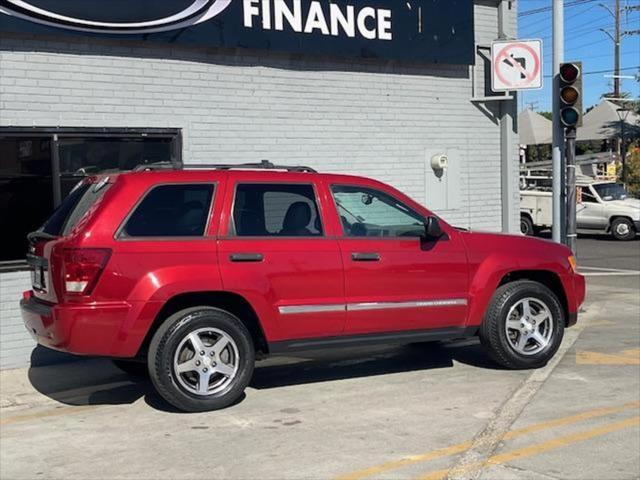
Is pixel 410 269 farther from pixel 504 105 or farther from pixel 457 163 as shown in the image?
pixel 504 105

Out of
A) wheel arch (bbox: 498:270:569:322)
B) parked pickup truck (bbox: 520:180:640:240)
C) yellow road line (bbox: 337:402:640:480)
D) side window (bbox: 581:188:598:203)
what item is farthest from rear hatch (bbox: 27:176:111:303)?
side window (bbox: 581:188:598:203)

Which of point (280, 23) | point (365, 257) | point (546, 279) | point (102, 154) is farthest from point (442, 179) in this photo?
point (102, 154)

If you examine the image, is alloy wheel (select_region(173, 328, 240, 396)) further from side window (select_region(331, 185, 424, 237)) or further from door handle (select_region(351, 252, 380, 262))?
side window (select_region(331, 185, 424, 237))

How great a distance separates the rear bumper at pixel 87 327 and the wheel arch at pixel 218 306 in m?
0.28

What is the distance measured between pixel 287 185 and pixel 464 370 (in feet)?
8.23

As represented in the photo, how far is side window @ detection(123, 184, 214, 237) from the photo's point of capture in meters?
5.89

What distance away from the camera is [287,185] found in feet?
Result: 21.5

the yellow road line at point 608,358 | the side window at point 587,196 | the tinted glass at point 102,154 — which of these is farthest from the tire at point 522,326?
the side window at point 587,196

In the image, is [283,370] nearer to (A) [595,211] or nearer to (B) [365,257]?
(B) [365,257]

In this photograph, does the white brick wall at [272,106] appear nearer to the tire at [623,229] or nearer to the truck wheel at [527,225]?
the truck wheel at [527,225]

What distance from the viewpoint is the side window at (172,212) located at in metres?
5.89

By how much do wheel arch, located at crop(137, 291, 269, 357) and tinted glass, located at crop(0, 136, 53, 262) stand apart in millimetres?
2682

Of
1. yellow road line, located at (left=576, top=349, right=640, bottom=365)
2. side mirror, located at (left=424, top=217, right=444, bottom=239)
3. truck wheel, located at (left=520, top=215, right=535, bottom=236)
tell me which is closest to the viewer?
side mirror, located at (left=424, top=217, right=444, bottom=239)

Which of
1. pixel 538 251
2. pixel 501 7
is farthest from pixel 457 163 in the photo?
pixel 538 251
